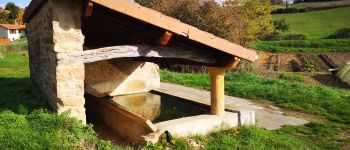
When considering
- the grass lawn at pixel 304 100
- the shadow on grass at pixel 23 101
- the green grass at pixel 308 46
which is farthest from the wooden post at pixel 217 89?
the green grass at pixel 308 46

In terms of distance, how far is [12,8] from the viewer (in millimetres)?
75188

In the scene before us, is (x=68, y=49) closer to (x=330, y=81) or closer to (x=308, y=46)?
(x=330, y=81)

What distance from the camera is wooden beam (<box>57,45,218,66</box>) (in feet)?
18.9

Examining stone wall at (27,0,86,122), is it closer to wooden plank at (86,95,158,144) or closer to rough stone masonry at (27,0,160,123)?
rough stone masonry at (27,0,160,123)

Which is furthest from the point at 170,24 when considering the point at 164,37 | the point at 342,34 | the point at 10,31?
the point at 10,31

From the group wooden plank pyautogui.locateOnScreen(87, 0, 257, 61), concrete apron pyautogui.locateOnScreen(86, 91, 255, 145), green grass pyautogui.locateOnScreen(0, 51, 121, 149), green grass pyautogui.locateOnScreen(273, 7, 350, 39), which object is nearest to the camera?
green grass pyautogui.locateOnScreen(0, 51, 121, 149)

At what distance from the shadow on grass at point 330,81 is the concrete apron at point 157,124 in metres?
9.98

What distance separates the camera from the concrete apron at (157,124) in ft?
20.5

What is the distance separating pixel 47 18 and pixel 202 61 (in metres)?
3.12

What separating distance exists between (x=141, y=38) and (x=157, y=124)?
5.81ft

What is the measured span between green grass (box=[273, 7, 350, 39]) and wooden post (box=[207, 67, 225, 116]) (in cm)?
3753

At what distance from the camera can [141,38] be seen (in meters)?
6.80

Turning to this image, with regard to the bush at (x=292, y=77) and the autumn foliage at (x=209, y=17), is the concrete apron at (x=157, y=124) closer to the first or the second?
the bush at (x=292, y=77)

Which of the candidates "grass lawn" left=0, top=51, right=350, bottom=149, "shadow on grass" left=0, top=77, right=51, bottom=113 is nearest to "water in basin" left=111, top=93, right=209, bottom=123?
"grass lawn" left=0, top=51, right=350, bottom=149
